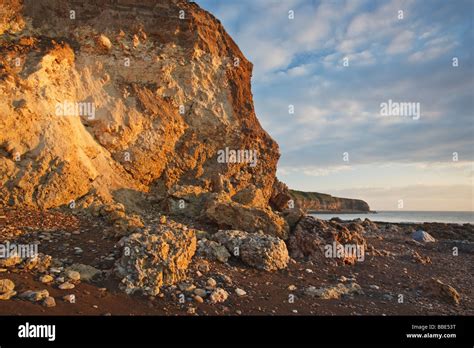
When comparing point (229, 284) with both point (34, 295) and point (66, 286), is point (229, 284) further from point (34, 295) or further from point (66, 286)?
point (34, 295)

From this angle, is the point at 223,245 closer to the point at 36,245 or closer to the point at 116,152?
the point at 36,245

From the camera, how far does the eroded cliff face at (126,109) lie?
38.7ft

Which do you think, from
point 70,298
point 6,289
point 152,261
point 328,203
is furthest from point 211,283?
point 328,203

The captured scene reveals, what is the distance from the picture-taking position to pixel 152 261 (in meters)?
7.73

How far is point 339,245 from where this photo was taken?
38.2 ft

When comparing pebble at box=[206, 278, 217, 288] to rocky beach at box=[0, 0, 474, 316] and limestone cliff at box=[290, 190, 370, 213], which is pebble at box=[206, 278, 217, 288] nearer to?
rocky beach at box=[0, 0, 474, 316]

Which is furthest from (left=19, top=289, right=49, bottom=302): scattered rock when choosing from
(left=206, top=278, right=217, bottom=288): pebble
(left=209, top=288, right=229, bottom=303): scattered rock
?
(left=206, top=278, right=217, bottom=288): pebble

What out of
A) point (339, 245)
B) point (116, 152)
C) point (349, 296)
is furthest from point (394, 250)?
point (116, 152)

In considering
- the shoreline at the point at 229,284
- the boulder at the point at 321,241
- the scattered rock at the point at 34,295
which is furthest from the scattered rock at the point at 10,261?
the boulder at the point at 321,241

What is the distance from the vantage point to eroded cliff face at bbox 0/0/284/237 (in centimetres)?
1179

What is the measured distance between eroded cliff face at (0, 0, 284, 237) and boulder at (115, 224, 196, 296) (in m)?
4.35

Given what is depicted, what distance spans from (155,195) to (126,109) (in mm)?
4096

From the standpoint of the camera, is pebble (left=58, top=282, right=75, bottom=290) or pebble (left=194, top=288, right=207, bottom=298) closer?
pebble (left=58, top=282, right=75, bottom=290)

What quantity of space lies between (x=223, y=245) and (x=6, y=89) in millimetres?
9130
